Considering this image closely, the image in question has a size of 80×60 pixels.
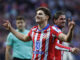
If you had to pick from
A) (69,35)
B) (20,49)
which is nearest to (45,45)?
(69,35)

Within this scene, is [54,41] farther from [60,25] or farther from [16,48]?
[16,48]

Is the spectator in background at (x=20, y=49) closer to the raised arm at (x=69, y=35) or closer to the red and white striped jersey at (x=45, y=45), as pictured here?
the red and white striped jersey at (x=45, y=45)

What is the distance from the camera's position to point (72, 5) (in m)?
16.3

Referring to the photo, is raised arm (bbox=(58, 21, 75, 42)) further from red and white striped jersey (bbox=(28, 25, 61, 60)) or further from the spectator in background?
the spectator in background

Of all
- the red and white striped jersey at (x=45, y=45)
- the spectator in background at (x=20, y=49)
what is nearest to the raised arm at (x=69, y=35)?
the red and white striped jersey at (x=45, y=45)

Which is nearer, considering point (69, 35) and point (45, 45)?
point (69, 35)

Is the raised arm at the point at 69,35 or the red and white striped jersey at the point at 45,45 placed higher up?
the raised arm at the point at 69,35

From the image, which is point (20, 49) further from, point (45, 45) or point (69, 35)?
point (69, 35)

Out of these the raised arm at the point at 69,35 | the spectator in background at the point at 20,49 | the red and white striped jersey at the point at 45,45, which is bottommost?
the spectator in background at the point at 20,49

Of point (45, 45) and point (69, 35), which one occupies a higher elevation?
point (69, 35)

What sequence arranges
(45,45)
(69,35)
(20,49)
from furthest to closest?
(20,49) < (45,45) < (69,35)

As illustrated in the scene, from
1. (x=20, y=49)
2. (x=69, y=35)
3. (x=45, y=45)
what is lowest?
(x=20, y=49)

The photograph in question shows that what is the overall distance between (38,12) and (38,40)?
537 mm

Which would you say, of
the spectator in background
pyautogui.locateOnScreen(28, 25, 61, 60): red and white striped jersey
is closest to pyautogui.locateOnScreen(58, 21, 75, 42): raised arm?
pyautogui.locateOnScreen(28, 25, 61, 60): red and white striped jersey
